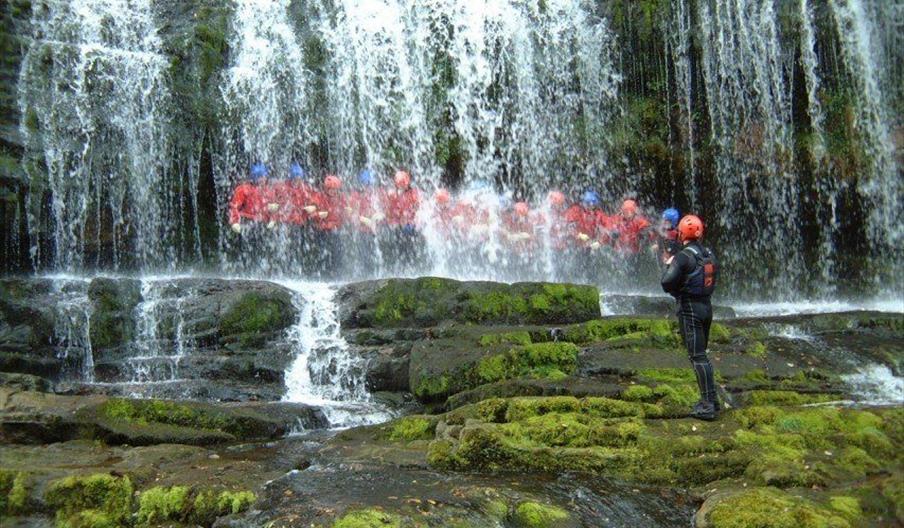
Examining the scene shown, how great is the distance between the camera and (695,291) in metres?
7.60

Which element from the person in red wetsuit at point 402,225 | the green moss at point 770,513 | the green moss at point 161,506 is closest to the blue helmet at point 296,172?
the person in red wetsuit at point 402,225

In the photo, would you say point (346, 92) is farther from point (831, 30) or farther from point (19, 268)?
point (831, 30)

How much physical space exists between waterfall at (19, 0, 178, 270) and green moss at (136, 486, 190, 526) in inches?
404

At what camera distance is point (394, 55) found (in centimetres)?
1803

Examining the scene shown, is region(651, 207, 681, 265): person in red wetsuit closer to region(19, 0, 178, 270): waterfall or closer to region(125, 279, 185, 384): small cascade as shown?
region(125, 279, 185, 384): small cascade

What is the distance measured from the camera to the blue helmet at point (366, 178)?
55.7ft

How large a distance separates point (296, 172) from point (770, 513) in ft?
42.3

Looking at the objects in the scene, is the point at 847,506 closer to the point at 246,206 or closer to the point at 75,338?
the point at 75,338

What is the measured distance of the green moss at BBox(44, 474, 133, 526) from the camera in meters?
5.86

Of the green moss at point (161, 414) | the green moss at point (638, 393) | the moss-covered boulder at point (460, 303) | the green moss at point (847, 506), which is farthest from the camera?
the moss-covered boulder at point (460, 303)

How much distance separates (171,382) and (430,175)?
29.0 ft

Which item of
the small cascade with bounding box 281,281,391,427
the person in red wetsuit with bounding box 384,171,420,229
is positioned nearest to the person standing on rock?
the small cascade with bounding box 281,281,391,427

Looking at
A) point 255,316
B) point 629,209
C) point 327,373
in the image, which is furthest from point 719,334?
point 255,316

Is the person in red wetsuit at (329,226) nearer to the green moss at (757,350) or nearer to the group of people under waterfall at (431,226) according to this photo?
the group of people under waterfall at (431,226)
